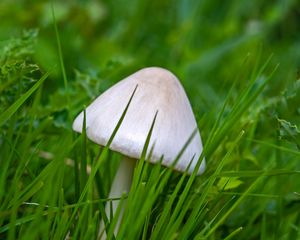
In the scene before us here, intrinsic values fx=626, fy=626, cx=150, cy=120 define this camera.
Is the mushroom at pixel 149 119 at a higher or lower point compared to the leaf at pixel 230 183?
higher

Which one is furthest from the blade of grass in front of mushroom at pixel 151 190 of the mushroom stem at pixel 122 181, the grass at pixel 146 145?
the mushroom stem at pixel 122 181

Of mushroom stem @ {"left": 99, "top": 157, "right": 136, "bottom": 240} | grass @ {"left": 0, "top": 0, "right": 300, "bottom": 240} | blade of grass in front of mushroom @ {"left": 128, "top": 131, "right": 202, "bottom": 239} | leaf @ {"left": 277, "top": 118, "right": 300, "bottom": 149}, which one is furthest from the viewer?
mushroom stem @ {"left": 99, "top": 157, "right": 136, "bottom": 240}

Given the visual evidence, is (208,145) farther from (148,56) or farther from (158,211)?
(148,56)

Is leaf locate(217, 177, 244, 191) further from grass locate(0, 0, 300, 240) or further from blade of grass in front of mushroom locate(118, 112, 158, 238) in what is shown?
blade of grass in front of mushroom locate(118, 112, 158, 238)

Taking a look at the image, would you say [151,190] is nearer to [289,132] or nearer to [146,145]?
[146,145]

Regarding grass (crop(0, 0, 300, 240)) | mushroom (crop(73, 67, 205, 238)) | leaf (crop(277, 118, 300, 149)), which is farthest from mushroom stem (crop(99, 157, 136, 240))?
leaf (crop(277, 118, 300, 149))

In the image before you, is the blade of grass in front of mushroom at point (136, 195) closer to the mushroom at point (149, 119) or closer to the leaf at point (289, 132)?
the mushroom at point (149, 119)

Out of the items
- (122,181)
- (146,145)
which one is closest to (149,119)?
(146,145)

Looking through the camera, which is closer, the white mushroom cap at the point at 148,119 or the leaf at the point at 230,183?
the white mushroom cap at the point at 148,119

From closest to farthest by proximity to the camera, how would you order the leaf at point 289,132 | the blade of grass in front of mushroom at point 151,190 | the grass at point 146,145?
the blade of grass in front of mushroom at point 151,190 → the grass at point 146,145 → the leaf at point 289,132
